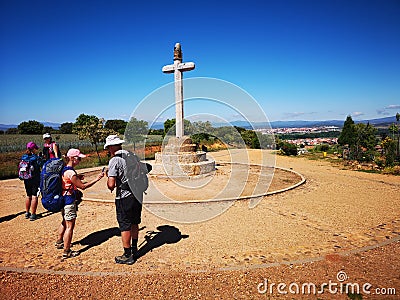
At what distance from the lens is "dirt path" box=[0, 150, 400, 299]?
3.61 meters

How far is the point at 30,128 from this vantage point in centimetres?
6450

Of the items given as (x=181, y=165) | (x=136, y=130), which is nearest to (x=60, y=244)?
(x=181, y=165)

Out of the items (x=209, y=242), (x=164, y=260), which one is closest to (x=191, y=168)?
(x=209, y=242)

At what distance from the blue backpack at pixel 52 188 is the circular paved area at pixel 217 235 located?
0.93m

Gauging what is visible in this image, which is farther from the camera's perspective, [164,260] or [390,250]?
[390,250]

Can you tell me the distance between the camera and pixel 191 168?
10.8 metres

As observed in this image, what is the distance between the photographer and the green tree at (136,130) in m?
24.6

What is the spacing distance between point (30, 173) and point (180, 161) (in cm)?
588

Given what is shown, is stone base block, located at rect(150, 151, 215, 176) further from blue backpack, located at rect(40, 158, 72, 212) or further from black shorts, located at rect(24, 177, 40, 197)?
blue backpack, located at rect(40, 158, 72, 212)

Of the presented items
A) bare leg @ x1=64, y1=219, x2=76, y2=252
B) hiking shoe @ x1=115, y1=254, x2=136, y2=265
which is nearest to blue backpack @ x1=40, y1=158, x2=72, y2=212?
bare leg @ x1=64, y1=219, x2=76, y2=252

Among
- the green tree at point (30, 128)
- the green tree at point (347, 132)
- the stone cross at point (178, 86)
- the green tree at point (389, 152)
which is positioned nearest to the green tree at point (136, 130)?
the stone cross at point (178, 86)

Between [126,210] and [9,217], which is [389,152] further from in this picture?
[9,217]

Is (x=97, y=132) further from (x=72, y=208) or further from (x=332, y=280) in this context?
(x=332, y=280)

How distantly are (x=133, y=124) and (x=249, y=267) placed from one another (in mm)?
25585
